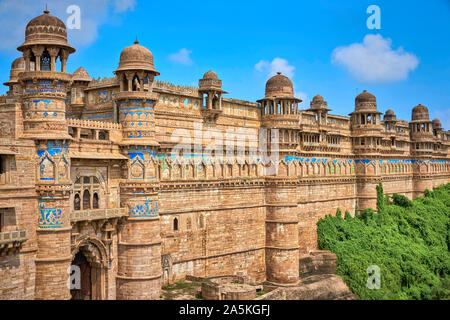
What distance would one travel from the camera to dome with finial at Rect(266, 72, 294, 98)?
2919cm

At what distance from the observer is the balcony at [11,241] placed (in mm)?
16078

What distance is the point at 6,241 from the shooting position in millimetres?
16094

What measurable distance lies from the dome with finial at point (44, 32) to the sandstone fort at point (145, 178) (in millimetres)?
43

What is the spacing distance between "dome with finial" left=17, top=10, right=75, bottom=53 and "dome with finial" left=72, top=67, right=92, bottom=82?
621 cm

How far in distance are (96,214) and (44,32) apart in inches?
280

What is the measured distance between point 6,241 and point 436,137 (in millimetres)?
49152

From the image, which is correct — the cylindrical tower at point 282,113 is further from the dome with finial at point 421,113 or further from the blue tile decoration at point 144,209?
the dome with finial at point 421,113

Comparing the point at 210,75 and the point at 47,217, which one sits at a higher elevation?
the point at 210,75

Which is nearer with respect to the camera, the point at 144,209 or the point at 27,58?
the point at 27,58

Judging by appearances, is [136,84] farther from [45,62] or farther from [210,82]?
[210,82]

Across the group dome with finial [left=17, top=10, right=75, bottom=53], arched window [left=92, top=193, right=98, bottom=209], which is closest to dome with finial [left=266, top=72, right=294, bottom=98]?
arched window [left=92, top=193, right=98, bottom=209]

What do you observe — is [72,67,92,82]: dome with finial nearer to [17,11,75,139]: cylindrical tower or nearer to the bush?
[17,11,75,139]: cylindrical tower

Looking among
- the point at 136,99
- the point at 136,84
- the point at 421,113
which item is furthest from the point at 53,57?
the point at 421,113

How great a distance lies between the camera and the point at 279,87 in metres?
29.2
